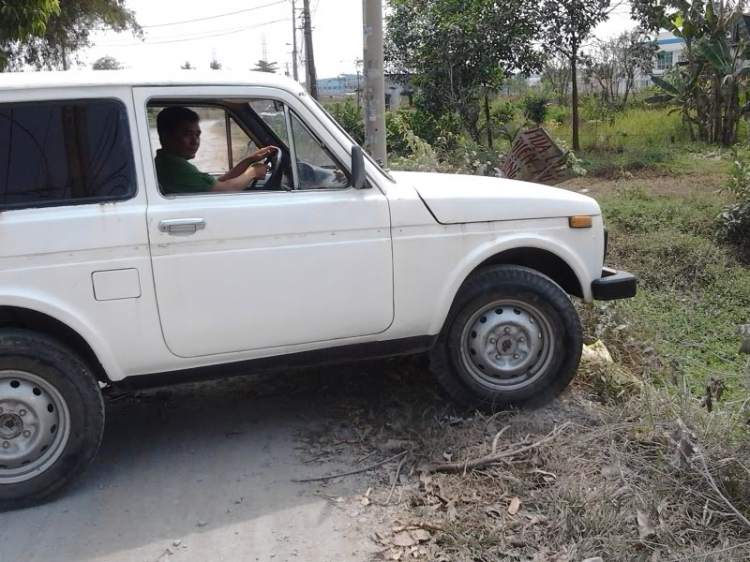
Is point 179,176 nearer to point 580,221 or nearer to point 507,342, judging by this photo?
point 507,342

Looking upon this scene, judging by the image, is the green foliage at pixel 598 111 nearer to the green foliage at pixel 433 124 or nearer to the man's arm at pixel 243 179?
the green foliage at pixel 433 124

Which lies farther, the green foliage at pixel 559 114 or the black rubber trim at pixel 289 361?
the green foliage at pixel 559 114

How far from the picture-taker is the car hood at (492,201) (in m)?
4.07

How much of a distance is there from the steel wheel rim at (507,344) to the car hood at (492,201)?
516 mm

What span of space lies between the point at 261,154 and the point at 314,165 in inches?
15.8

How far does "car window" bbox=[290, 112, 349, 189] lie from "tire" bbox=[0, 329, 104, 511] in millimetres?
1454

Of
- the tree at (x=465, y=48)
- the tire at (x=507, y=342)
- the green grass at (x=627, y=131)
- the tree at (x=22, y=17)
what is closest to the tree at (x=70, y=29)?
the tree at (x=465, y=48)

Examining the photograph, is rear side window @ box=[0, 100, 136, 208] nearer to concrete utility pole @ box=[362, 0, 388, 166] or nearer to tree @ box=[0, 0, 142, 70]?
concrete utility pole @ box=[362, 0, 388, 166]

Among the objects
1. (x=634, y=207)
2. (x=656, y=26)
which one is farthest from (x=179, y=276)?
(x=656, y=26)

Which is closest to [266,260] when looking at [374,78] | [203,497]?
[203,497]

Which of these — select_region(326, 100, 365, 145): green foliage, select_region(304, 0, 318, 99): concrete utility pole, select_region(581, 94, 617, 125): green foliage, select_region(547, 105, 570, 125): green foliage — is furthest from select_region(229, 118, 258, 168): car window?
select_region(304, 0, 318, 99): concrete utility pole

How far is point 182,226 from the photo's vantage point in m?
3.60

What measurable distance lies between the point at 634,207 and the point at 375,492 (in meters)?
6.67

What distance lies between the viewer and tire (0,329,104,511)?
3.53 m
